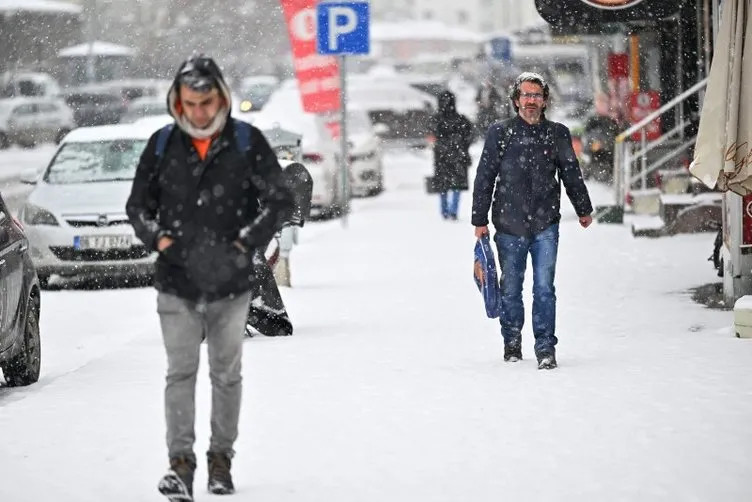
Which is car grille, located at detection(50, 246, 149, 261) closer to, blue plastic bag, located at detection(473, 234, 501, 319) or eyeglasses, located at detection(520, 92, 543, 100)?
blue plastic bag, located at detection(473, 234, 501, 319)

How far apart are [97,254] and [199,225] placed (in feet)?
32.1

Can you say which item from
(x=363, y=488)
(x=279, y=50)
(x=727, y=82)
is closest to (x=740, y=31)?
(x=727, y=82)

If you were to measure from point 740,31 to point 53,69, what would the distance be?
59.1m

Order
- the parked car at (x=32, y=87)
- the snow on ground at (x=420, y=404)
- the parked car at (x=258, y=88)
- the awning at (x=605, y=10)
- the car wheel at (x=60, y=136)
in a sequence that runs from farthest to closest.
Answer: the parked car at (x=32, y=87) → the parked car at (x=258, y=88) → the car wheel at (x=60, y=136) → the awning at (x=605, y=10) → the snow on ground at (x=420, y=404)

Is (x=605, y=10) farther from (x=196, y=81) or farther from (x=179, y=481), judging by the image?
(x=179, y=481)

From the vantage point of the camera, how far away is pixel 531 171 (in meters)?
9.93

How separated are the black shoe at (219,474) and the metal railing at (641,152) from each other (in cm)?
1448

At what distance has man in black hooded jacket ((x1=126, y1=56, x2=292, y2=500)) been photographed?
6535 millimetres

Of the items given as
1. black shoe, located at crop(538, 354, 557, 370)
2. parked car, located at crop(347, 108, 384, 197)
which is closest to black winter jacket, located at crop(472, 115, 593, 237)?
black shoe, located at crop(538, 354, 557, 370)

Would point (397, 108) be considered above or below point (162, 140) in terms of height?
below

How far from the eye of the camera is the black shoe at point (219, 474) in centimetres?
679

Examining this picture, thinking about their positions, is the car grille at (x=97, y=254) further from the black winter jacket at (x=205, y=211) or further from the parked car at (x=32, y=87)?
the parked car at (x=32, y=87)

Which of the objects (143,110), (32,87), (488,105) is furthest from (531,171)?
(32,87)

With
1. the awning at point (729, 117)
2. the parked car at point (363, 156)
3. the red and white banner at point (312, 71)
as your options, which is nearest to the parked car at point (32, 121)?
the parked car at point (363, 156)
